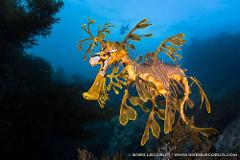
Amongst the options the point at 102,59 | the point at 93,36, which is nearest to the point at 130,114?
the point at 102,59

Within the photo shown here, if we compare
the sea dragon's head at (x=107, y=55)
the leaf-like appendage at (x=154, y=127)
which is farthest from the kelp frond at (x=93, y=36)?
the leaf-like appendage at (x=154, y=127)

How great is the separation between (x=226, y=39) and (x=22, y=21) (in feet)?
70.3

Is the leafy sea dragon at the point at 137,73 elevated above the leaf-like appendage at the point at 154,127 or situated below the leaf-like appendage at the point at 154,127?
above

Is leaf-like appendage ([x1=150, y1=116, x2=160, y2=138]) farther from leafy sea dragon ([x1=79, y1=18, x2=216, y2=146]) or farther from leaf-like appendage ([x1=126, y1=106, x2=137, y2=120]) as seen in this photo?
leaf-like appendage ([x1=126, y1=106, x2=137, y2=120])

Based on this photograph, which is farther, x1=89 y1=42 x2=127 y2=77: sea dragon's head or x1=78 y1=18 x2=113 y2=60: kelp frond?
x1=78 y1=18 x2=113 y2=60: kelp frond

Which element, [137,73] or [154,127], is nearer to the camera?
[137,73]

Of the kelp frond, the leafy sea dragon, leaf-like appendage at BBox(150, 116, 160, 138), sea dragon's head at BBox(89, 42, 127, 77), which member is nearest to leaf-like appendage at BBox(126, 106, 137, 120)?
the leafy sea dragon

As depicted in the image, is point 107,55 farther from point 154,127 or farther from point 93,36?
point 154,127

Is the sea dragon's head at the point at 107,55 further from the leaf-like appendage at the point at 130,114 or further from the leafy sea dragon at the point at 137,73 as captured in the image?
the leaf-like appendage at the point at 130,114

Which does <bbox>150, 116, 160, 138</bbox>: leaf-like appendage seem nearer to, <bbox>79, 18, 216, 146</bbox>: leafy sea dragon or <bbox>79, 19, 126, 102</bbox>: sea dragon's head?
<bbox>79, 18, 216, 146</bbox>: leafy sea dragon

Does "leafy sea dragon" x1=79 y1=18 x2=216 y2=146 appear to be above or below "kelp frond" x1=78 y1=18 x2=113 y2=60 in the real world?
below

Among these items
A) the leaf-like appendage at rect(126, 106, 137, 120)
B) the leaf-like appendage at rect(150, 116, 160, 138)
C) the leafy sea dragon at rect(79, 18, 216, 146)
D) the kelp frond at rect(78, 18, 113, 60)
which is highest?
the kelp frond at rect(78, 18, 113, 60)

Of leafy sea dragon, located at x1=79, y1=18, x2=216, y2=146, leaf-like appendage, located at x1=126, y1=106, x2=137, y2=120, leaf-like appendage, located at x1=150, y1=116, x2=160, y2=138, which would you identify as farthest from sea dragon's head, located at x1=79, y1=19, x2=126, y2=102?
leaf-like appendage, located at x1=150, y1=116, x2=160, y2=138

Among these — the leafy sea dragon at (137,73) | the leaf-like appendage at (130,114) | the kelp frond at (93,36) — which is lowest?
the leaf-like appendage at (130,114)
